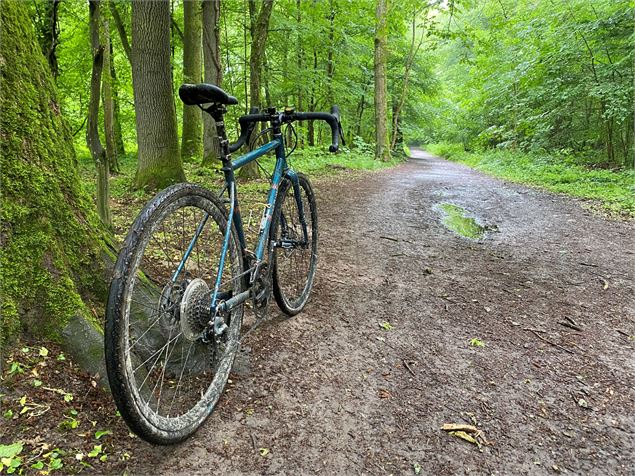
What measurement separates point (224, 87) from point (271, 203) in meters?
12.5

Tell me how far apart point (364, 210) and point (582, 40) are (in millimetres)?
9269

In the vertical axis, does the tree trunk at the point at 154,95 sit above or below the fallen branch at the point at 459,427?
above

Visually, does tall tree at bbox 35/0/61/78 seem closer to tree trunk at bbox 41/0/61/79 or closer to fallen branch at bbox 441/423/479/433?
tree trunk at bbox 41/0/61/79

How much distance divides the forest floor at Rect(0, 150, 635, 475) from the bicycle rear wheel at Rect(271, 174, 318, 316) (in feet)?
0.60

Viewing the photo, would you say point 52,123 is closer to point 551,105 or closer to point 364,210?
point 364,210

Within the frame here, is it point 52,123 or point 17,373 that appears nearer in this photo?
point 17,373

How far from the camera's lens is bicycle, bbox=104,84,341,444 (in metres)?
1.47

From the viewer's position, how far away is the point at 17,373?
5.29ft

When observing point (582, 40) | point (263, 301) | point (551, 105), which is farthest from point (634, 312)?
point (551, 105)

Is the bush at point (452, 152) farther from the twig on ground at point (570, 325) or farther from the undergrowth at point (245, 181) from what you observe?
the twig on ground at point (570, 325)

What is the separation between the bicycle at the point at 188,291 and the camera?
1.47 meters

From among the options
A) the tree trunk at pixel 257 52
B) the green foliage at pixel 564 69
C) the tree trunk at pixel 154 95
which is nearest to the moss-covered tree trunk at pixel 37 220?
the tree trunk at pixel 154 95

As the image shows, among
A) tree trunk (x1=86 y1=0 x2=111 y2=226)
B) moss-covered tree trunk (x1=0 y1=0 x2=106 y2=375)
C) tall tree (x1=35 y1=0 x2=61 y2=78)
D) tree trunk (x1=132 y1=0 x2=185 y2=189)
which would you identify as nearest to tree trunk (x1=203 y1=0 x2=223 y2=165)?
tree trunk (x1=132 y1=0 x2=185 y2=189)

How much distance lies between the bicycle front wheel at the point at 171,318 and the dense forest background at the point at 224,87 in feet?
1.31
